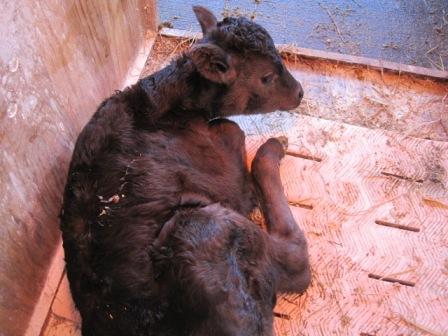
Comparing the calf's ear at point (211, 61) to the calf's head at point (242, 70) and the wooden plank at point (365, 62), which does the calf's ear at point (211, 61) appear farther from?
the wooden plank at point (365, 62)

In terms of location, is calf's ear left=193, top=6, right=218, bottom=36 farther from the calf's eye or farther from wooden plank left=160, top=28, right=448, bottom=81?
wooden plank left=160, top=28, right=448, bottom=81

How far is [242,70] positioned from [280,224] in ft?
4.24

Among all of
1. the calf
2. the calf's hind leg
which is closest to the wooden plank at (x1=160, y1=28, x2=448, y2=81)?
the calf

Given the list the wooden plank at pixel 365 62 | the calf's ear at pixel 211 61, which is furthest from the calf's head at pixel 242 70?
the wooden plank at pixel 365 62

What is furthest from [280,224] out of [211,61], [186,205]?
[211,61]

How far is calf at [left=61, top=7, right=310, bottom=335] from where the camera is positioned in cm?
255

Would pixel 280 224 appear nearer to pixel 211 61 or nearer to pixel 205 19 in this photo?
pixel 211 61

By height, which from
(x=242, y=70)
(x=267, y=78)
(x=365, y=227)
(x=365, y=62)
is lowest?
(x=365, y=227)

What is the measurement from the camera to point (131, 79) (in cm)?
477

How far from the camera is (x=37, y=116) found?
3.05 m

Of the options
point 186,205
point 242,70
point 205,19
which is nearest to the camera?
point 186,205

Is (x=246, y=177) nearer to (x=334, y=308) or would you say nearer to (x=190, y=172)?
(x=190, y=172)

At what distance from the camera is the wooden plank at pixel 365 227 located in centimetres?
350

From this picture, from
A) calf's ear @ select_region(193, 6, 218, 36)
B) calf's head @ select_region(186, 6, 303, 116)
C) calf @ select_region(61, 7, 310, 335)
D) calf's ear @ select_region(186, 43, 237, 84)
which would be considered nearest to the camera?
calf @ select_region(61, 7, 310, 335)
